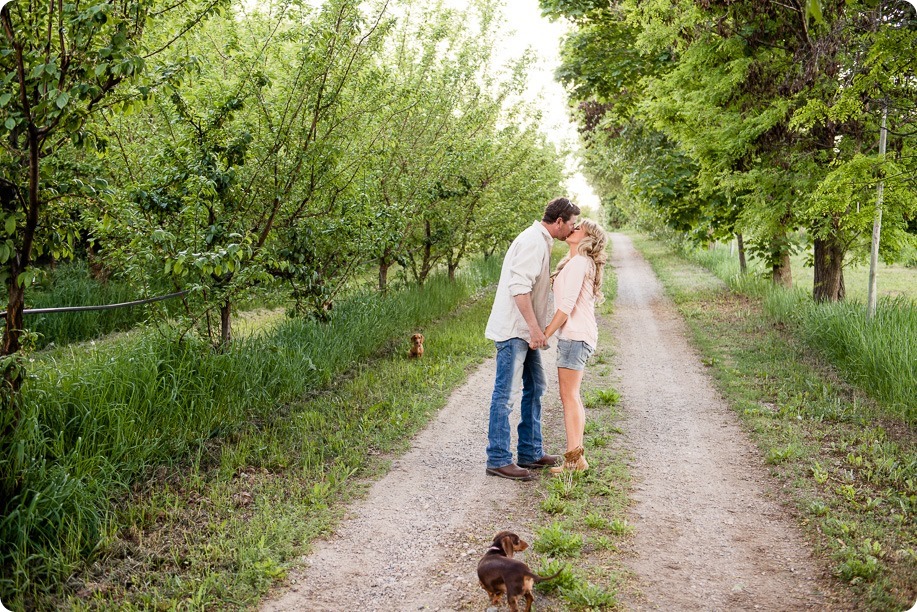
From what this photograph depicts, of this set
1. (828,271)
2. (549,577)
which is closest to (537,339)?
(549,577)

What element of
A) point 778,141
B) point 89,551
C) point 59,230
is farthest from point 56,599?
point 778,141

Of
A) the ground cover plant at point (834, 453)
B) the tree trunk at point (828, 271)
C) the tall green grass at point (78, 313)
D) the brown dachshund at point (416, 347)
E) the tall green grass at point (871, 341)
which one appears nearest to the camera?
the ground cover plant at point (834, 453)

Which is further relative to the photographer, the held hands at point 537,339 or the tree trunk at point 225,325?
the tree trunk at point 225,325

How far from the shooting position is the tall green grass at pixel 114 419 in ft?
12.2

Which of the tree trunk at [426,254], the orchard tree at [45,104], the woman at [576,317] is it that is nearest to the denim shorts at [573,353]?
the woman at [576,317]

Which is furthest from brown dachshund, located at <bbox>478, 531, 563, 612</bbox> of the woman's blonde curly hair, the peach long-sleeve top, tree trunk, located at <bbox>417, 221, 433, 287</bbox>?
tree trunk, located at <bbox>417, 221, 433, 287</bbox>

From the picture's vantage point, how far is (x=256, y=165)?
21.7ft

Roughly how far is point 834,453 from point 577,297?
265 cm

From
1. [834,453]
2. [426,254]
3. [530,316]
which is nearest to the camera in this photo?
[530,316]

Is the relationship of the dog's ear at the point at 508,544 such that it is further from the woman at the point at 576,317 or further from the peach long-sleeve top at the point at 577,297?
the peach long-sleeve top at the point at 577,297

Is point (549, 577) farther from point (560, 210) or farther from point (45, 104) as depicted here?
point (45, 104)

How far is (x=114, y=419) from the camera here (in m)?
4.59

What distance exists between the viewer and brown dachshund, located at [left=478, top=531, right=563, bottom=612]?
11.0 feet

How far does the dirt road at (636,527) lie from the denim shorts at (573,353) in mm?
1024
